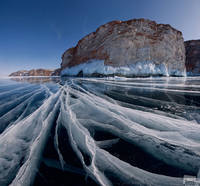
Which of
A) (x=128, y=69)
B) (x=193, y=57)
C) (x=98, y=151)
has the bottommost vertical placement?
(x=98, y=151)

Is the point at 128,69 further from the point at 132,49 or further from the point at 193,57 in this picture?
the point at 193,57

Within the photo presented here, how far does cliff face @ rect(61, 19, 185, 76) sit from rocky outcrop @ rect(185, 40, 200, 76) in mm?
20355

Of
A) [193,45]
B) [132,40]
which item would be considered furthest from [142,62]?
[193,45]

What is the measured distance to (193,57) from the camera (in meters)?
26.5

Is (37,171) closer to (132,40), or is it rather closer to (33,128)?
(33,128)

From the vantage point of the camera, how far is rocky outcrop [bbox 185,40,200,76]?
25750 millimetres

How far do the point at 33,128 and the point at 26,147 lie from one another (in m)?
0.29

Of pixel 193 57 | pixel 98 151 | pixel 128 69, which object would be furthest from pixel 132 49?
pixel 193 57

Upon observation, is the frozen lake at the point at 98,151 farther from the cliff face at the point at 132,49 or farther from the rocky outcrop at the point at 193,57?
the rocky outcrop at the point at 193,57

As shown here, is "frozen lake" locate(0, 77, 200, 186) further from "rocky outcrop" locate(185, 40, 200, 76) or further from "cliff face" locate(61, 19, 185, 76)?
"rocky outcrop" locate(185, 40, 200, 76)

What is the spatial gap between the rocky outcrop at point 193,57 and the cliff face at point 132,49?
66.8 feet

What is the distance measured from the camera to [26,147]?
72 cm

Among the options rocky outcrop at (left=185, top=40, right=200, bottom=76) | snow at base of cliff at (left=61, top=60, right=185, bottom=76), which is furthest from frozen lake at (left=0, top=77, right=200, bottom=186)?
rocky outcrop at (left=185, top=40, right=200, bottom=76)

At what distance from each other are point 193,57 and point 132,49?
95.9 feet
